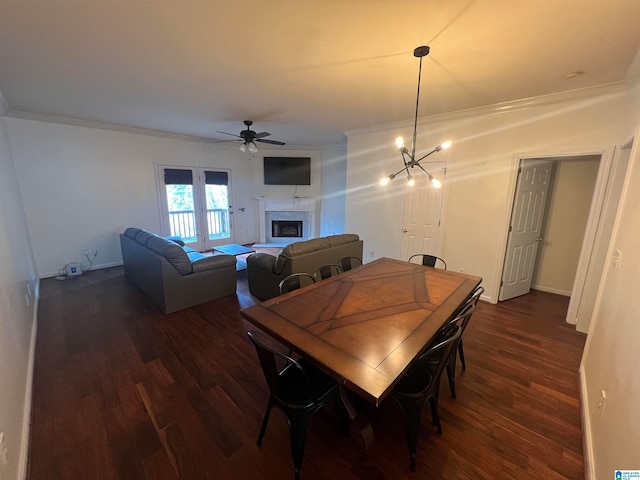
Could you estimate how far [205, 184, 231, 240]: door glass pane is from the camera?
6.50 meters

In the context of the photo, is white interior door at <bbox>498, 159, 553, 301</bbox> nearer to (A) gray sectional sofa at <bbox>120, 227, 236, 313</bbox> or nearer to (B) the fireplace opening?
(A) gray sectional sofa at <bbox>120, 227, 236, 313</bbox>

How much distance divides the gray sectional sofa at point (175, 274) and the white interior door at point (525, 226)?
158 inches

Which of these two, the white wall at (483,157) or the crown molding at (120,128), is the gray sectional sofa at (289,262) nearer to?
the white wall at (483,157)

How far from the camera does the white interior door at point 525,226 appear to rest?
346 cm

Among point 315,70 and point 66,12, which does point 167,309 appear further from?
point 315,70

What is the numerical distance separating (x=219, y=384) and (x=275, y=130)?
177 inches

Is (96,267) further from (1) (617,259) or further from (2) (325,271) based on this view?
(1) (617,259)

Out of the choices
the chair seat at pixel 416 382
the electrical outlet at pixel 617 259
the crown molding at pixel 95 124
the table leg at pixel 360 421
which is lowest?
the table leg at pixel 360 421

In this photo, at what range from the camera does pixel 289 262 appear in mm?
3285

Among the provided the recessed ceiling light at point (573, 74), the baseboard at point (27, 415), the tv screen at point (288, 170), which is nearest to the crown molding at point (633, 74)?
the recessed ceiling light at point (573, 74)

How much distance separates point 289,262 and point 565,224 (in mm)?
4264

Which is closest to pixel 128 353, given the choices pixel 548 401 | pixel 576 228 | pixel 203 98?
pixel 203 98

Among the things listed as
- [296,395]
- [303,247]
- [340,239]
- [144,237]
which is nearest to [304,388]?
[296,395]

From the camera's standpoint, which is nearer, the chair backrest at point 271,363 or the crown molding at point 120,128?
the chair backrest at point 271,363
